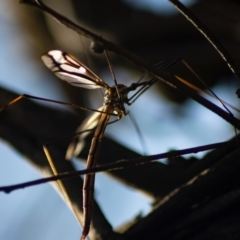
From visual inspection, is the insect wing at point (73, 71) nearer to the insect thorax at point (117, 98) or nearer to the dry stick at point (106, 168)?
the insect thorax at point (117, 98)

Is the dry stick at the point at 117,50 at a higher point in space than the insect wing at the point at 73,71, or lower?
lower

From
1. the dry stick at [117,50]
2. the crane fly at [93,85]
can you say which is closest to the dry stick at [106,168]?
the dry stick at [117,50]

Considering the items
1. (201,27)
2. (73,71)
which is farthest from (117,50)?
(73,71)

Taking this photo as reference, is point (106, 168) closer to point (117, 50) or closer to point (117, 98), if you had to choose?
point (117, 50)

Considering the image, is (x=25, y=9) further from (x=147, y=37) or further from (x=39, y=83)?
(x=147, y=37)

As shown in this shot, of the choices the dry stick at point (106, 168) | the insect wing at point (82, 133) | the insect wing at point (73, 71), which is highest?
the insect wing at point (73, 71)

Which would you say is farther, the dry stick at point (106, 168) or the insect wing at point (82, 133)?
the insect wing at point (82, 133)

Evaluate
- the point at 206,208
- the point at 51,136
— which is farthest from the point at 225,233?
the point at 51,136
